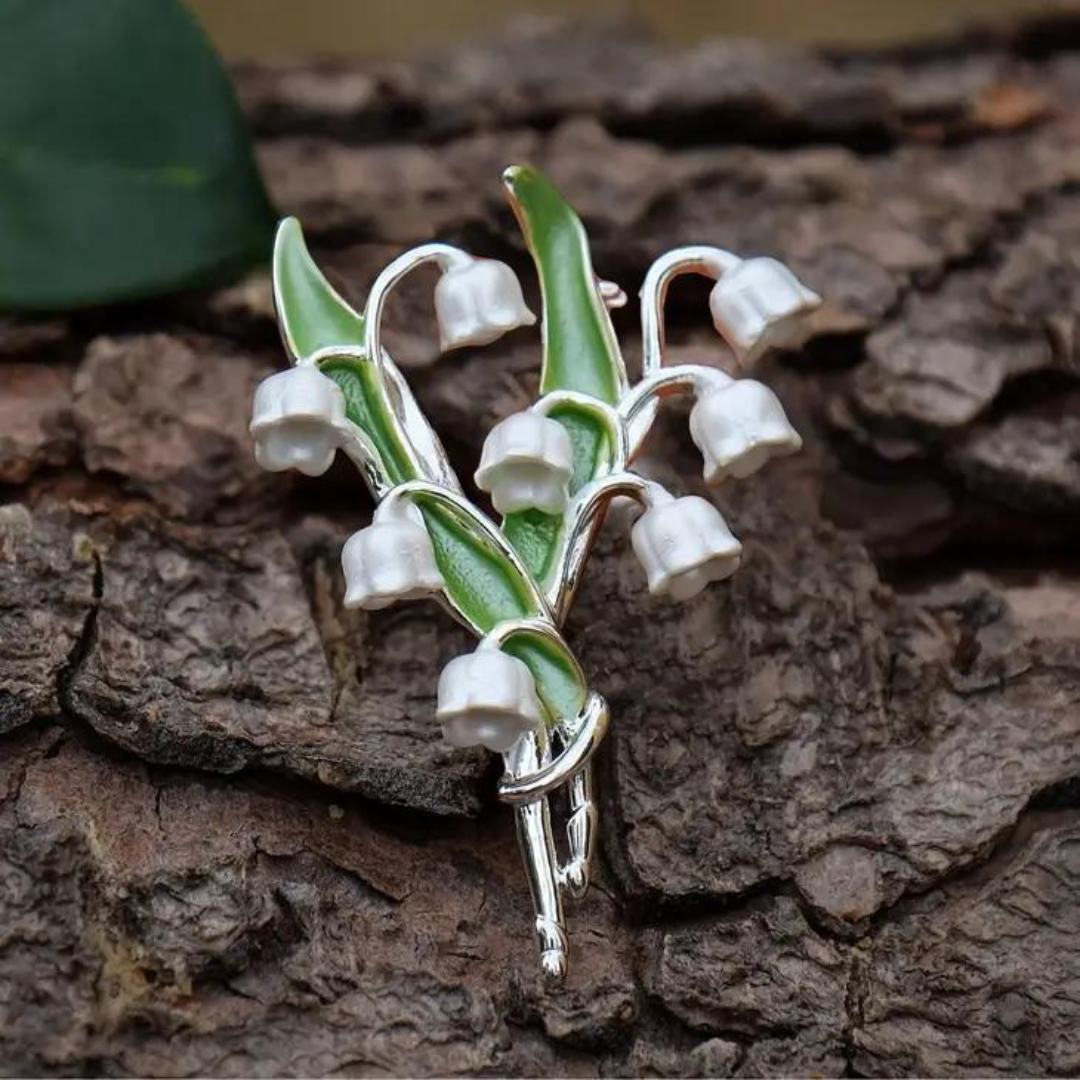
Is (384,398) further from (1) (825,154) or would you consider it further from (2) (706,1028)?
(1) (825,154)

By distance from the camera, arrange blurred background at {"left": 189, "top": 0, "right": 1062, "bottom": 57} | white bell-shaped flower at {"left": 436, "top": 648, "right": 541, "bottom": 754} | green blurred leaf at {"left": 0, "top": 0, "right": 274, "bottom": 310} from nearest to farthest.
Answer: white bell-shaped flower at {"left": 436, "top": 648, "right": 541, "bottom": 754} → green blurred leaf at {"left": 0, "top": 0, "right": 274, "bottom": 310} → blurred background at {"left": 189, "top": 0, "right": 1062, "bottom": 57}

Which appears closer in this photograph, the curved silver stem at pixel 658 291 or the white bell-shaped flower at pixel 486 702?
the white bell-shaped flower at pixel 486 702

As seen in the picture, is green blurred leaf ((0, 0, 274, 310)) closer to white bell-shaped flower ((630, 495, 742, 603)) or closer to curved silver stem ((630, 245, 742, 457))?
curved silver stem ((630, 245, 742, 457))

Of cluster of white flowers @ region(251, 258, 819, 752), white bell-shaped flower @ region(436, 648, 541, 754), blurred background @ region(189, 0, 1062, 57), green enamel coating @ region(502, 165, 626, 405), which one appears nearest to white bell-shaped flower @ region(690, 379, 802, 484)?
cluster of white flowers @ region(251, 258, 819, 752)

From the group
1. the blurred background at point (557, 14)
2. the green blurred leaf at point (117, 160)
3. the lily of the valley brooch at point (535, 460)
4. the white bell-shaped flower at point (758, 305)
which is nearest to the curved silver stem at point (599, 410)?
the lily of the valley brooch at point (535, 460)

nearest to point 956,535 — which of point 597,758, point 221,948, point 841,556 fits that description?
point 841,556

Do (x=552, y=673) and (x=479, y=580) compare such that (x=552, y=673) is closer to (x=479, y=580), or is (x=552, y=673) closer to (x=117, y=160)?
(x=479, y=580)

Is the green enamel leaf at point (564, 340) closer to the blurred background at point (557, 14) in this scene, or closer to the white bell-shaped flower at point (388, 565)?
the white bell-shaped flower at point (388, 565)
